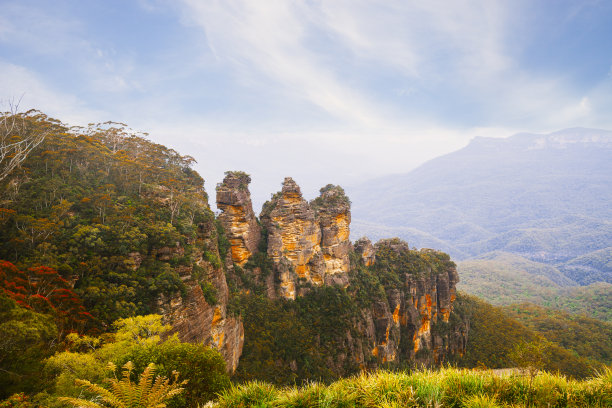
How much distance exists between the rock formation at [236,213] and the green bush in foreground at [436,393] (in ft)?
75.4

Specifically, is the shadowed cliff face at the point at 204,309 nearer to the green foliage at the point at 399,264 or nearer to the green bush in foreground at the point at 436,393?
the green bush in foreground at the point at 436,393

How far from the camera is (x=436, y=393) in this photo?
6422 mm

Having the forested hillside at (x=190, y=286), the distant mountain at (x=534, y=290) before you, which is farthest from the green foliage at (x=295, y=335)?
the distant mountain at (x=534, y=290)

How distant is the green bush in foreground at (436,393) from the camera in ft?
21.4

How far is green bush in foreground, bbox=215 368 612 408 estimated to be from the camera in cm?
651

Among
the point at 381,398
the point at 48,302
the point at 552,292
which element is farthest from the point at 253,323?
the point at 552,292

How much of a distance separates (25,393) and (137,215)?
42.5 feet

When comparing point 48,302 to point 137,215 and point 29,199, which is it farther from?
point 29,199

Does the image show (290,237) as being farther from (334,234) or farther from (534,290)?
(534,290)

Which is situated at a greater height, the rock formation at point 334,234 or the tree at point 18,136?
the tree at point 18,136

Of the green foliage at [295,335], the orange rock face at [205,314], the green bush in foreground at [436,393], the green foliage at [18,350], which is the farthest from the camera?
the green foliage at [295,335]

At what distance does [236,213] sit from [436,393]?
2587 centimetres

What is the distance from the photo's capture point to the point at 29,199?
54.5 ft

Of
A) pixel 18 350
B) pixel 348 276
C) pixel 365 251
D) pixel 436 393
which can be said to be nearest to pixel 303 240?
pixel 348 276
